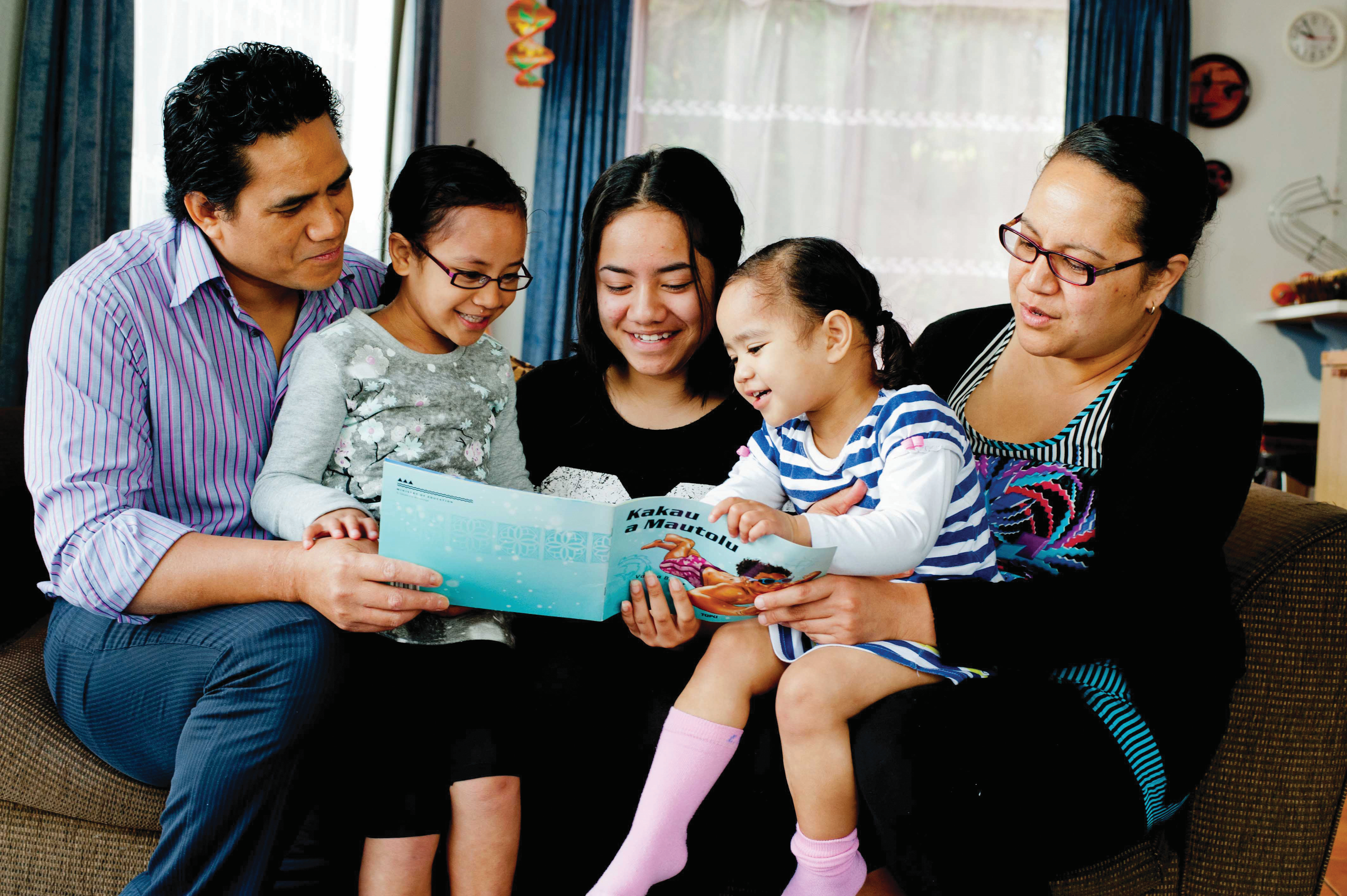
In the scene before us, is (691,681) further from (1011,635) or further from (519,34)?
(519,34)

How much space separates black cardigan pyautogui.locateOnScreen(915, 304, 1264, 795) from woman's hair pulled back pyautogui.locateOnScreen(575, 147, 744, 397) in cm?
66

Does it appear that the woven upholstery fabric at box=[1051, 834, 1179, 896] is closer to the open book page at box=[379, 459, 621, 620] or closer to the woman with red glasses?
the woman with red glasses

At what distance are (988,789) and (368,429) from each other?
3.26 ft

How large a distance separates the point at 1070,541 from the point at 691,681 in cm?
58

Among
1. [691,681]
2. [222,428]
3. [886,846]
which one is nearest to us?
[886,846]

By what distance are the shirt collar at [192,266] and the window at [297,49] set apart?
503mm

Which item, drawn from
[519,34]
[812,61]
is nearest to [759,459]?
[519,34]

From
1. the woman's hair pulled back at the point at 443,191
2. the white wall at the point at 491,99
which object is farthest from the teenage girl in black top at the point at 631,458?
the white wall at the point at 491,99

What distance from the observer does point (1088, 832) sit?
1.19m

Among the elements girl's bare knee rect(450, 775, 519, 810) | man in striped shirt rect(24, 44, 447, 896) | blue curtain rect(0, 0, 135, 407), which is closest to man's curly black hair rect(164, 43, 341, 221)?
man in striped shirt rect(24, 44, 447, 896)

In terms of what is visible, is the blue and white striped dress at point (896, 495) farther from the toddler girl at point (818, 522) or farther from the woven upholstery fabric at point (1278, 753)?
the woven upholstery fabric at point (1278, 753)

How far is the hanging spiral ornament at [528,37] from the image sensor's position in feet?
13.7

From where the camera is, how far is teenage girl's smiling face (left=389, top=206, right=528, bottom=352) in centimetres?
146

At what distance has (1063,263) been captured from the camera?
1.33 metres
